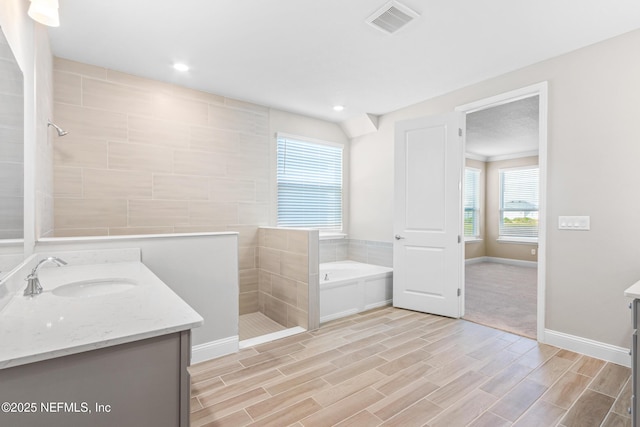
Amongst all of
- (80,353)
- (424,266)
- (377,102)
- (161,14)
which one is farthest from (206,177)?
(80,353)

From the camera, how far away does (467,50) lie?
257cm

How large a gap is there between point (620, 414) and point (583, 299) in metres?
0.96

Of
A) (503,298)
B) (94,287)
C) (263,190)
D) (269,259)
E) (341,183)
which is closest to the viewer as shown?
(94,287)

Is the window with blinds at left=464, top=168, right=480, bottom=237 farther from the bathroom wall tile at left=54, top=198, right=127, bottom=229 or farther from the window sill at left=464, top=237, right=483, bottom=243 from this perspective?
the bathroom wall tile at left=54, top=198, right=127, bottom=229

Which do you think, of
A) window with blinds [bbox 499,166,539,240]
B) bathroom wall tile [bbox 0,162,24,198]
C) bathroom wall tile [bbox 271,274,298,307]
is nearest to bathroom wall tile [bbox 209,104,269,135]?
bathroom wall tile [bbox 271,274,298,307]

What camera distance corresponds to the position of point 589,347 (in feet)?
8.05

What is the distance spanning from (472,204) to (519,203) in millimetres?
954

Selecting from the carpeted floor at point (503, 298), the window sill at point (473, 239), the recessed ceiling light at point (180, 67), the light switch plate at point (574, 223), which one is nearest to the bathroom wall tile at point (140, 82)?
the recessed ceiling light at point (180, 67)

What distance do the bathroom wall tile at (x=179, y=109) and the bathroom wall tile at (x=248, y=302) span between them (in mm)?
2028

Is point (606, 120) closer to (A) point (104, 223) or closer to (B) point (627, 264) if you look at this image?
(B) point (627, 264)

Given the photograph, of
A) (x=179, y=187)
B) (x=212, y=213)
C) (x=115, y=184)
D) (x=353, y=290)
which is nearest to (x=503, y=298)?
(x=353, y=290)

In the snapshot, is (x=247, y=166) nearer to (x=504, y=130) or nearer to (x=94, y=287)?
(x=94, y=287)

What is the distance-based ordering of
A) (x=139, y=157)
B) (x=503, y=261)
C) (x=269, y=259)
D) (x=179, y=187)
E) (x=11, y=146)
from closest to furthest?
(x=11, y=146) < (x=139, y=157) < (x=179, y=187) < (x=269, y=259) < (x=503, y=261)

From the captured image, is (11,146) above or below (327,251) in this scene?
above
